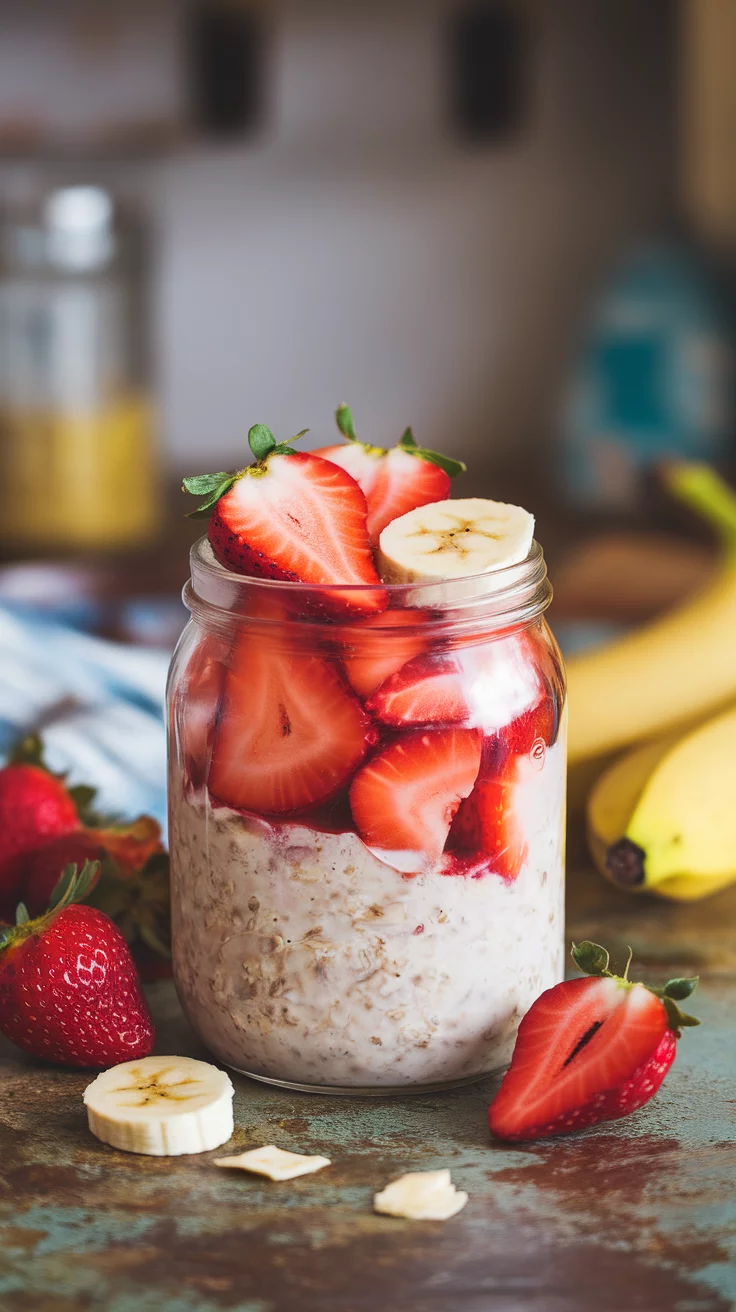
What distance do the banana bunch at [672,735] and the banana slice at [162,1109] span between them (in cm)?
27

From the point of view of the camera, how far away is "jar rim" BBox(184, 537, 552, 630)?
0.66 meters

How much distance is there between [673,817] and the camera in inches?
33.8

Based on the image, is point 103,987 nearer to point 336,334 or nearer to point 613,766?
point 613,766

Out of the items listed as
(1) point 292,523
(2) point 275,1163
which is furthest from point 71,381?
(2) point 275,1163

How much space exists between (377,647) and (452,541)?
0.06 metres

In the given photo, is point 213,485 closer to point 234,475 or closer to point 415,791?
point 234,475

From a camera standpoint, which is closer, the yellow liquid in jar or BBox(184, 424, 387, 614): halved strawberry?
BBox(184, 424, 387, 614): halved strawberry

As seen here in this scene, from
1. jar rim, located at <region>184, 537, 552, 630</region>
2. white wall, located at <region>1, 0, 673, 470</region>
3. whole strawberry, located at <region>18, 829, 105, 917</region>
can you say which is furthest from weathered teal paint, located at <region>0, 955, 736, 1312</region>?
white wall, located at <region>1, 0, 673, 470</region>

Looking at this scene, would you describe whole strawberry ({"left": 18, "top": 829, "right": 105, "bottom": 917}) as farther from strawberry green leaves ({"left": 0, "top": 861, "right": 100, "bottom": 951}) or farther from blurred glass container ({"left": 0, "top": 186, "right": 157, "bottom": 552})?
blurred glass container ({"left": 0, "top": 186, "right": 157, "bottom": 552})

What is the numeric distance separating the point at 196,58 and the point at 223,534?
1547mm

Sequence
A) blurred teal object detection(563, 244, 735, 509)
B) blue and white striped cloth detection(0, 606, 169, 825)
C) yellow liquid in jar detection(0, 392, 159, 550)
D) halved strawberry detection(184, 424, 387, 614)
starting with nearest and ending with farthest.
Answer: halved strawberry detection(184, 424, 387, 614) → blue and white striped cloth detection(0, 606, 169, 825) → yellow liquid in jar detection(0, 392, 159, 550) → blurred teal object detection(563, 244, 735, 509)

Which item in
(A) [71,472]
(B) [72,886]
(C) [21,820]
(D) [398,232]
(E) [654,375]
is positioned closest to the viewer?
(B) [72,886]

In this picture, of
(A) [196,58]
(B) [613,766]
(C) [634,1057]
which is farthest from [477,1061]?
(A) [196,58]

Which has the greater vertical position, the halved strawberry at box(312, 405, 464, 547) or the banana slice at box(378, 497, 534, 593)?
the halved strawberry at box(312, 405, 464, 547)
